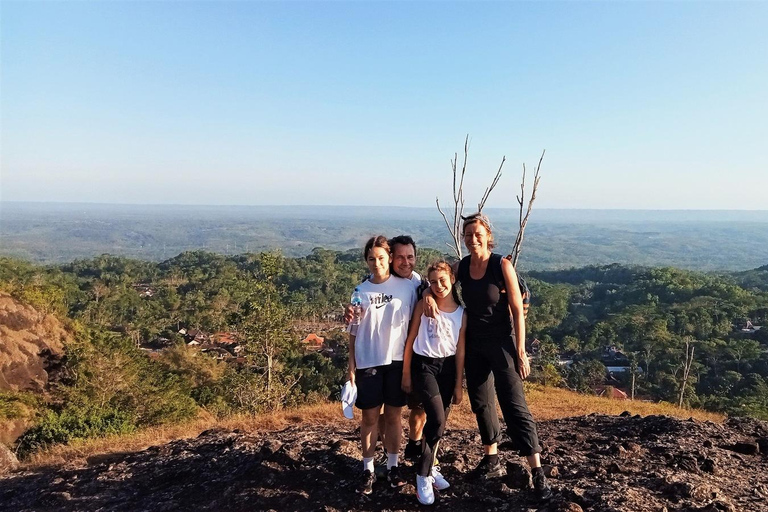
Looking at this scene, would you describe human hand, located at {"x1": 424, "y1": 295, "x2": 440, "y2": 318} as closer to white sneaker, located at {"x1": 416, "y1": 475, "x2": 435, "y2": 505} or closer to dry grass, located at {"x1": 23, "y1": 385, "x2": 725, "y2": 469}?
white sneaker, located at {"x1": 416, "y1": 475, "x2": 435, "y2": 505}

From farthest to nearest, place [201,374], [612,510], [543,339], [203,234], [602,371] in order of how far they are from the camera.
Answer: [203,234]
[543,339]
[602,371]
[201,374]
[612,510]

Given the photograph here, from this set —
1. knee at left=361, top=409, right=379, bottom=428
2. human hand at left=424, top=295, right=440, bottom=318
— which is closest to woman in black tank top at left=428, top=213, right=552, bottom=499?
human hand at left=424, top=295, right=440, bottom=318

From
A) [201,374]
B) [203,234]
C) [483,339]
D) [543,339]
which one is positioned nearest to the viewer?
[483,339]

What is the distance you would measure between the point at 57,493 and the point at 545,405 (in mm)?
7074

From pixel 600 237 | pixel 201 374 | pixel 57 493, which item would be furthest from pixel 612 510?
pixel 600 237

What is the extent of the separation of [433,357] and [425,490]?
0.76m

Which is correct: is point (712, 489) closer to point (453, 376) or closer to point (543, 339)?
point (453, 376)

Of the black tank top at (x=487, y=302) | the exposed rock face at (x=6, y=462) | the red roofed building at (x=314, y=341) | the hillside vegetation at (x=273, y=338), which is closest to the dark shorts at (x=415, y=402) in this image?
the black tank top at (x=487, y=302)

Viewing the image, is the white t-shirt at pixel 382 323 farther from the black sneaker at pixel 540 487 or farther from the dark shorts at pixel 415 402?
the black sneaker at pixel 540 487

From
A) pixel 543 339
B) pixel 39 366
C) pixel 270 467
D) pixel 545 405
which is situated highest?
pixel 270 467

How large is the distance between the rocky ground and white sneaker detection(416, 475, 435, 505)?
11 centimetres

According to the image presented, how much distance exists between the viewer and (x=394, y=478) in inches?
112

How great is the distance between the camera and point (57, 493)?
3635 millimetres

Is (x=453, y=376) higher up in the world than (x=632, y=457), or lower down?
higher up
